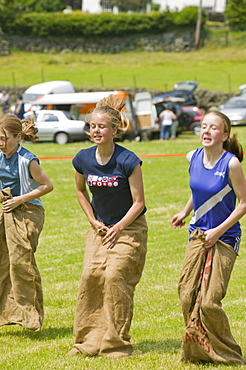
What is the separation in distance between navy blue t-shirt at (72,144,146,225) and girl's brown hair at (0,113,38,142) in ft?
2.97

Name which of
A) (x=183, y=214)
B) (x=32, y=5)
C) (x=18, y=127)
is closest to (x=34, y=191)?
(x=18, y=127)

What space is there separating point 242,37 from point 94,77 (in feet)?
67.8

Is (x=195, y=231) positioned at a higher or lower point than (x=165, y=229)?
higher

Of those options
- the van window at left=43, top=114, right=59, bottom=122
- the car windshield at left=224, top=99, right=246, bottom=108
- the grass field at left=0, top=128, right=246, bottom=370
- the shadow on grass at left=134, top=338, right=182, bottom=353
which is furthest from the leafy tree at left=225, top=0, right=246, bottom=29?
the shadow on grass at left=134, top=338, right=182, bottom=353

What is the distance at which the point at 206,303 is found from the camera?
16.3 ft

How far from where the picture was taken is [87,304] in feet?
17.8

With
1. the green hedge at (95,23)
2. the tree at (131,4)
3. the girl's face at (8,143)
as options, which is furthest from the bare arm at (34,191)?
the tree at (131,4)

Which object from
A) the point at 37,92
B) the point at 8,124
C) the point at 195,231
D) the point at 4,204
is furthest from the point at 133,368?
the point at 37,92

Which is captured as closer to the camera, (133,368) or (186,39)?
(133,368)

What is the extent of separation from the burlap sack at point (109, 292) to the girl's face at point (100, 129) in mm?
706

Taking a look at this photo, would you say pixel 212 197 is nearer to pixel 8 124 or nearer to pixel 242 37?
pixel 8 124

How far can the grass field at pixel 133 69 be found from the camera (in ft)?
185

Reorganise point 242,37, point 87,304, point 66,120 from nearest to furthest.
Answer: point 87,304, point 66,120, point 242,37

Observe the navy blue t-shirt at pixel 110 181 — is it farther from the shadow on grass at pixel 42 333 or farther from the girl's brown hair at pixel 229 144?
the shadow on grass at pixel 42 333
